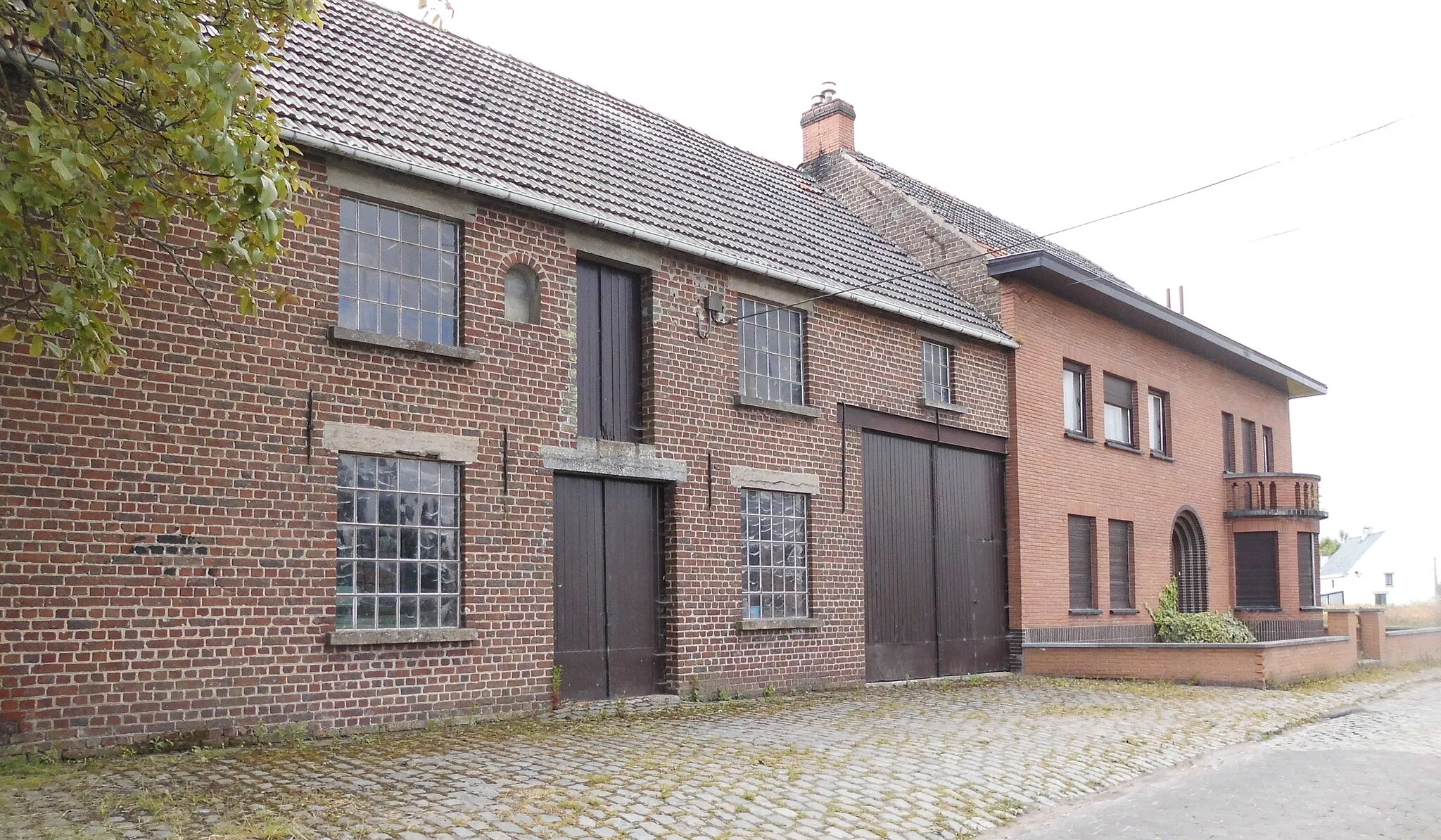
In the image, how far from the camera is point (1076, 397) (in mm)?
21656

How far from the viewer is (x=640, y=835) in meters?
7.02

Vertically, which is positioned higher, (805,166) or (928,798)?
(805,166)

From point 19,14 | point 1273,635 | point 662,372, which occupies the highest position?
point 19,14

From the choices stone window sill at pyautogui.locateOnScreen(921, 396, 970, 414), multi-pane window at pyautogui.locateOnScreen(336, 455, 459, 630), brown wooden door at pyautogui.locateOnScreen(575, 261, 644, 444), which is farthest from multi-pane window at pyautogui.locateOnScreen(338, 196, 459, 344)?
stone window sill at pyautogui.locateOnScreen(921, 396, 970, 414)

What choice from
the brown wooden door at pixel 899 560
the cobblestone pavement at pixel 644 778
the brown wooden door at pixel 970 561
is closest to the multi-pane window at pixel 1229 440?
the brown wooden door at pixel 970 561

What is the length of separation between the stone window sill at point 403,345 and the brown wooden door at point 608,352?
5.02 feet

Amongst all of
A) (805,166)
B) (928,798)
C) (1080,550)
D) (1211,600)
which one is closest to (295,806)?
(928,798)

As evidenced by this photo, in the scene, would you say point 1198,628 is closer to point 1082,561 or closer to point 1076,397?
point 1082,561

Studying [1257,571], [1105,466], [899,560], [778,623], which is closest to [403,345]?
[778,623]

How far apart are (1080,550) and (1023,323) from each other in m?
4.30

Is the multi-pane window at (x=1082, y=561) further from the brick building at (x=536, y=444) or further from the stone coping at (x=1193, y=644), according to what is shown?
the stone coping at (x=1193, y=644)

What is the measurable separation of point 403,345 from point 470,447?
1215 millimetres

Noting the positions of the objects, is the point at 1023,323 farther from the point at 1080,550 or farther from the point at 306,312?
the point at 306,312

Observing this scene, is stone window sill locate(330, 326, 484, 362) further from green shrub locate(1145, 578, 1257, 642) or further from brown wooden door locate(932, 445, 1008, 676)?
green shrub locate(1145, 578, 1257, 642)
